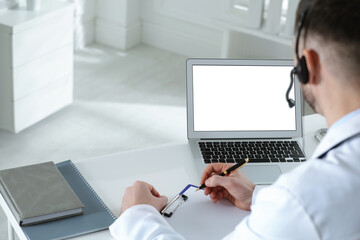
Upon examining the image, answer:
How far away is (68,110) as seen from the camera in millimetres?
3562

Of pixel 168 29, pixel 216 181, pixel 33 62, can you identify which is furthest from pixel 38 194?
pixel 168 29

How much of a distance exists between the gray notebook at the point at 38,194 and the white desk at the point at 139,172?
5 cm

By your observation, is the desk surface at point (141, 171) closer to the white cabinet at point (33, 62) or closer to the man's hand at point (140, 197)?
the man's hand at point (140, 197)

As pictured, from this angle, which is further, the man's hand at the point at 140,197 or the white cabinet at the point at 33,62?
the white cabinet at the point at 33,62

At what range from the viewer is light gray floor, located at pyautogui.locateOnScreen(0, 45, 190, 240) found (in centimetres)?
316

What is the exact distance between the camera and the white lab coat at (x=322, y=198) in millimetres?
916

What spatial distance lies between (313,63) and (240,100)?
0.82m

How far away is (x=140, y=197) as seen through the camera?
4.69ft

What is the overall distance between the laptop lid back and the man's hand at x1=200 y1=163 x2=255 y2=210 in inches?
11.5

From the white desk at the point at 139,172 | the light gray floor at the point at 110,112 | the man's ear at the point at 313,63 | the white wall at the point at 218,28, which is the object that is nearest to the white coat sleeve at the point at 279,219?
the man's ear at the point at 313,63

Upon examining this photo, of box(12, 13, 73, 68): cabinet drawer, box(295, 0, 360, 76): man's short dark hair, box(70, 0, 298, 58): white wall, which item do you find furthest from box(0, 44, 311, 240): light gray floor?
box(295, 0, 360, 76): man's short dark hair

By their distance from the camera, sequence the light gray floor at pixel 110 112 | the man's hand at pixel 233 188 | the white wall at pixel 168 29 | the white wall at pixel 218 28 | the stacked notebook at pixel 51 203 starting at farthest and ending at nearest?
1. the white wall at pixel 168 29
2. the white wall at pixel 218 28
3. the light gray floor at pixel 110 112
4. the man's hand at pixel 233 188
5. the stacked notebook at pixel 51 203

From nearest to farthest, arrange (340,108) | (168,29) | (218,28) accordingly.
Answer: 1. (340,108)
2. (218,28)
3. (168,29)

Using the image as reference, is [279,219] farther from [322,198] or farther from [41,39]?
[41,39]
